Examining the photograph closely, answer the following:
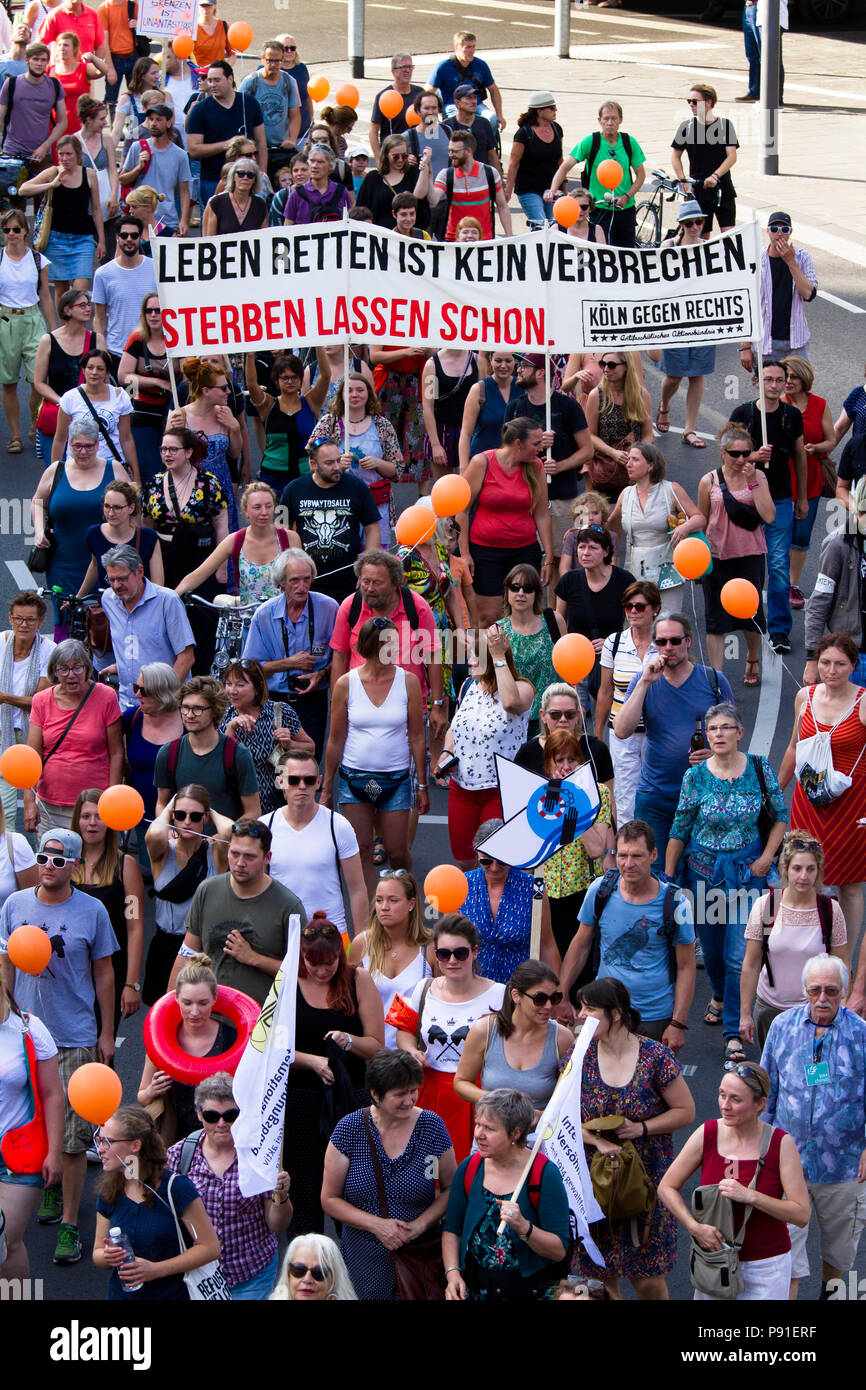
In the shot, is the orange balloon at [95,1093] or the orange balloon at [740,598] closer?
the orange balloon at [95,1093]

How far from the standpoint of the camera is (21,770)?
9656 millimetres

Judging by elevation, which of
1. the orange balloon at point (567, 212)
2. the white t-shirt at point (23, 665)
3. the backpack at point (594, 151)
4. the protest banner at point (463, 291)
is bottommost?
the white t-shirt at point (23, 665)

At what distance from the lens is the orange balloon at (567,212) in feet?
53.3

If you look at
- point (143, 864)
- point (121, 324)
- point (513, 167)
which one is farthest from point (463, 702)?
point (513, 167)

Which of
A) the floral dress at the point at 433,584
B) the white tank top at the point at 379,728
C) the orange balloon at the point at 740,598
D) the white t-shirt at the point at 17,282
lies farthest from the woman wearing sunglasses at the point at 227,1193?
the white t-shirt at the point at 17,282

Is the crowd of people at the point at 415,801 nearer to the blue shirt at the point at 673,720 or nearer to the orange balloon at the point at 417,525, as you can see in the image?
the blue shirt at the point at 673,720

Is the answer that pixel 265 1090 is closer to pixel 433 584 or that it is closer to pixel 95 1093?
pixel 95 1093

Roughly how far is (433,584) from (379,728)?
163 cm

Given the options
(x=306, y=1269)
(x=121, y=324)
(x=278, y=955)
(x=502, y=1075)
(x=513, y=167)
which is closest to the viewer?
(x=306, y=1269)

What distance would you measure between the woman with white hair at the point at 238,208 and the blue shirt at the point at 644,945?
348 inches

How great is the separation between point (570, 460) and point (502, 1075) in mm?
5908

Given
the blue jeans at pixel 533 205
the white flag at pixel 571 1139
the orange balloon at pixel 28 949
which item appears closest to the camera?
the white flag at pixel 571 1139

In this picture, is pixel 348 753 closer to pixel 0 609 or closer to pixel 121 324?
pixel 0 609

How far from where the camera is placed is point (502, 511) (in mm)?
12281
